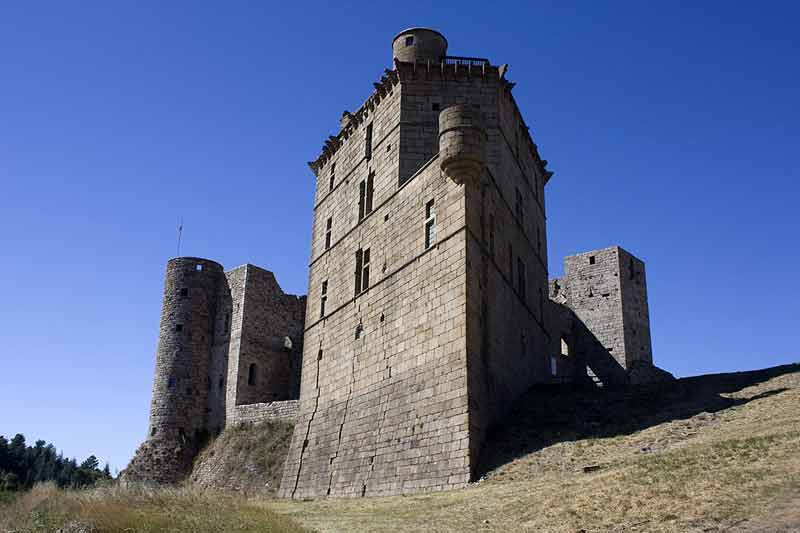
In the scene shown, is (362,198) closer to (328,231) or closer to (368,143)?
(368,143)

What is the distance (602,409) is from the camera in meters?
21.0

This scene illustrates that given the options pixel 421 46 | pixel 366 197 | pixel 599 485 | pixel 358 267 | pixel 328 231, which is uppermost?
pixel 421 46

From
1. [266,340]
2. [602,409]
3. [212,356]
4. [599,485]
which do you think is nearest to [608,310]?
[602,409]

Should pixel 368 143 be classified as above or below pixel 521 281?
above

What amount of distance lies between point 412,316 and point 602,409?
627 centimetres

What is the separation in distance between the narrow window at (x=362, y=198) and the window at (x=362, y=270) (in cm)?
149

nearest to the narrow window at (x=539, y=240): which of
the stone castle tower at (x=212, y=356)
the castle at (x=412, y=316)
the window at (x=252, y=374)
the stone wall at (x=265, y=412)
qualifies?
the castle at (x=412, y=316)

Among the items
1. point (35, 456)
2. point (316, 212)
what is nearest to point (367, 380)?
point (316, 212)

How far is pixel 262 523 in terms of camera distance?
12.8m

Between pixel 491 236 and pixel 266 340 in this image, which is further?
pixel 266 340

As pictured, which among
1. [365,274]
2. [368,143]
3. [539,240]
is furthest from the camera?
[539,240]

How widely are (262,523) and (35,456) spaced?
221 feet

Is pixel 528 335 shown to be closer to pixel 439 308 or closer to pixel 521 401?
pixel 521 401

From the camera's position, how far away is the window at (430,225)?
74.8 ft
